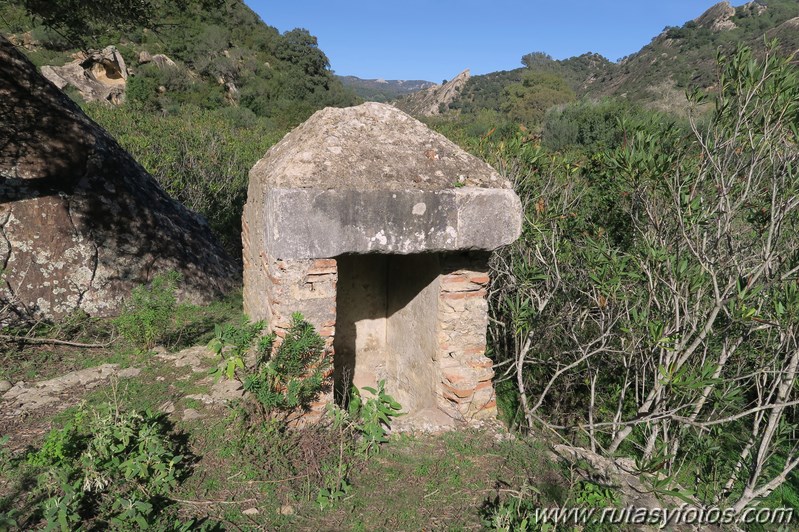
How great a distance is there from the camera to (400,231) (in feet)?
11.9

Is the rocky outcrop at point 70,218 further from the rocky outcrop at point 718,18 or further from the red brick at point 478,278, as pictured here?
the rocky outcrop at point 718,18

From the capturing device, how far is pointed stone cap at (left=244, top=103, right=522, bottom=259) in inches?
137

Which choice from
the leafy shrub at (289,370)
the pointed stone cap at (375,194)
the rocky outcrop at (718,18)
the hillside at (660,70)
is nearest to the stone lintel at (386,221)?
the pointed stone cap at (375,194)

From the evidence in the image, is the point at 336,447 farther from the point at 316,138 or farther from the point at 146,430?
the point at 316,138

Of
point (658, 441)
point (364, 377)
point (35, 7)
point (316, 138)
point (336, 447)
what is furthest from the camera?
point (35, 7)

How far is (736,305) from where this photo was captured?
3.86 meters

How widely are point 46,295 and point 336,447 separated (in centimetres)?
406

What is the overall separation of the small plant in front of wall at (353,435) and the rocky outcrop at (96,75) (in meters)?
20.9

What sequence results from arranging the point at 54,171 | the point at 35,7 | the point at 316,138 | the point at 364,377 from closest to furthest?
the point at 316,138 → the point at 364,377 → the point at 35,7 → the point at 54,171

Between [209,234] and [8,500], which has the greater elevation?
[209,234]

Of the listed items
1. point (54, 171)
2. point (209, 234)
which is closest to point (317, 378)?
point (54, 171)

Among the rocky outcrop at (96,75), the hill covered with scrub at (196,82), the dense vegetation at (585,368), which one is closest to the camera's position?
the dense vegetation at (585,368)

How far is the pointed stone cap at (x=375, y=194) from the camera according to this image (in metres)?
3.47

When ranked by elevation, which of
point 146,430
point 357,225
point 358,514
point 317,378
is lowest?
point 358,514
